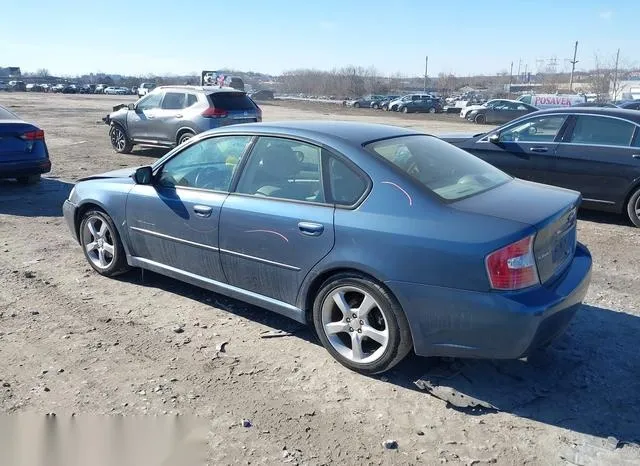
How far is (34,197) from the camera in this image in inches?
371

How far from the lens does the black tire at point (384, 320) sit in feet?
11.8

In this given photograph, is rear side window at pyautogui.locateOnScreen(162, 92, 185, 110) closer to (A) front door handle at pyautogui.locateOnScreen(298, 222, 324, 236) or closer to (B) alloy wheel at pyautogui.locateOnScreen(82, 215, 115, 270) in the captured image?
(B) alloy wheel at pyautogui.locateOnScreen(82, 215, 115, 270)

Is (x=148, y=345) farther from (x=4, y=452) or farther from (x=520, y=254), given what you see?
(x=520, y=254)

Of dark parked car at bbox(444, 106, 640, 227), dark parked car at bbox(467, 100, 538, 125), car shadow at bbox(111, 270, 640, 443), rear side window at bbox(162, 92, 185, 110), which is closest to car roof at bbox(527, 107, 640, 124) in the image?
dark parked car at bbox(444, 106, 640, 227)

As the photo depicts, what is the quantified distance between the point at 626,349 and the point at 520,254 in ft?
5.11

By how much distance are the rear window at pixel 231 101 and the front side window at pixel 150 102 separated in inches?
67.6

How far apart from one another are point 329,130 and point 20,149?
7.17 metres

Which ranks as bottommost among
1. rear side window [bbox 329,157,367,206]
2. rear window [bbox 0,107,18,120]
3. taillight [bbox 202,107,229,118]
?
rear side window [bbox 329,157,367,206]

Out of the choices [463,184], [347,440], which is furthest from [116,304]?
[463,184]

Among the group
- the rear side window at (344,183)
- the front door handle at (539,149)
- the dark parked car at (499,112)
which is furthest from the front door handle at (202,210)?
the dark parked car at (499,112)

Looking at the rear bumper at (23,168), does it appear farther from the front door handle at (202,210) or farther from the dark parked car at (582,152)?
the dark parked car at (582,152)

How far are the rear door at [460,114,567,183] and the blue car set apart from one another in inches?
275

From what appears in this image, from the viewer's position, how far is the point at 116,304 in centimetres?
498

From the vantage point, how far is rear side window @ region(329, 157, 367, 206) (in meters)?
3.79
